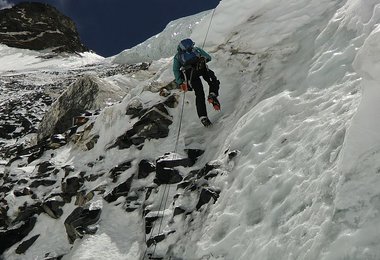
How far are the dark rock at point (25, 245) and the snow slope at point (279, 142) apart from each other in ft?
0.63

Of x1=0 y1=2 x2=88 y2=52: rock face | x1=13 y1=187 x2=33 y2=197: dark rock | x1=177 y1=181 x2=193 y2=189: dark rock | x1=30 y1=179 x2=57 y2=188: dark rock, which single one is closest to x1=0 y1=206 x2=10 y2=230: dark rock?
x1=13 y1=187 x2=33 y2=197: dark rock

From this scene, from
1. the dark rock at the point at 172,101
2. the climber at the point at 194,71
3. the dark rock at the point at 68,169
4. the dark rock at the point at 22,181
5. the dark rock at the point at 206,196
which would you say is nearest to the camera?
the dark rock at the point at 206,196

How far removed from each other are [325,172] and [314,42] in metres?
4.44

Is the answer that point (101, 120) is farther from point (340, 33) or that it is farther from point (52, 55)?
point (52, 55)

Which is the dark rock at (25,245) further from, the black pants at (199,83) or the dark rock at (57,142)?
the black pants at (199,83)

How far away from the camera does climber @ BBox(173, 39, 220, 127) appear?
9.95m

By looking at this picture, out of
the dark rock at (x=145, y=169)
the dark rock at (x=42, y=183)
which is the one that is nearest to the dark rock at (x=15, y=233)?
the dark rock at (x=42, y=183)

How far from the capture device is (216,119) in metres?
10.4

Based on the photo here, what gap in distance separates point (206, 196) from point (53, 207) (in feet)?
15.7

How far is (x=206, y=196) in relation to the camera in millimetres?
7672

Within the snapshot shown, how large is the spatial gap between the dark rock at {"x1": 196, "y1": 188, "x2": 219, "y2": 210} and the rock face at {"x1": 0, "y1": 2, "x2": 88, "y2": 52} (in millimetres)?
63839

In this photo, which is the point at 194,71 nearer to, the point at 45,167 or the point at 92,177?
the point at 92,177

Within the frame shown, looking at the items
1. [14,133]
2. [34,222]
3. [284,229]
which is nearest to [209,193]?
[284,229]

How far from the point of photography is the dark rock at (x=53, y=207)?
10825mm
